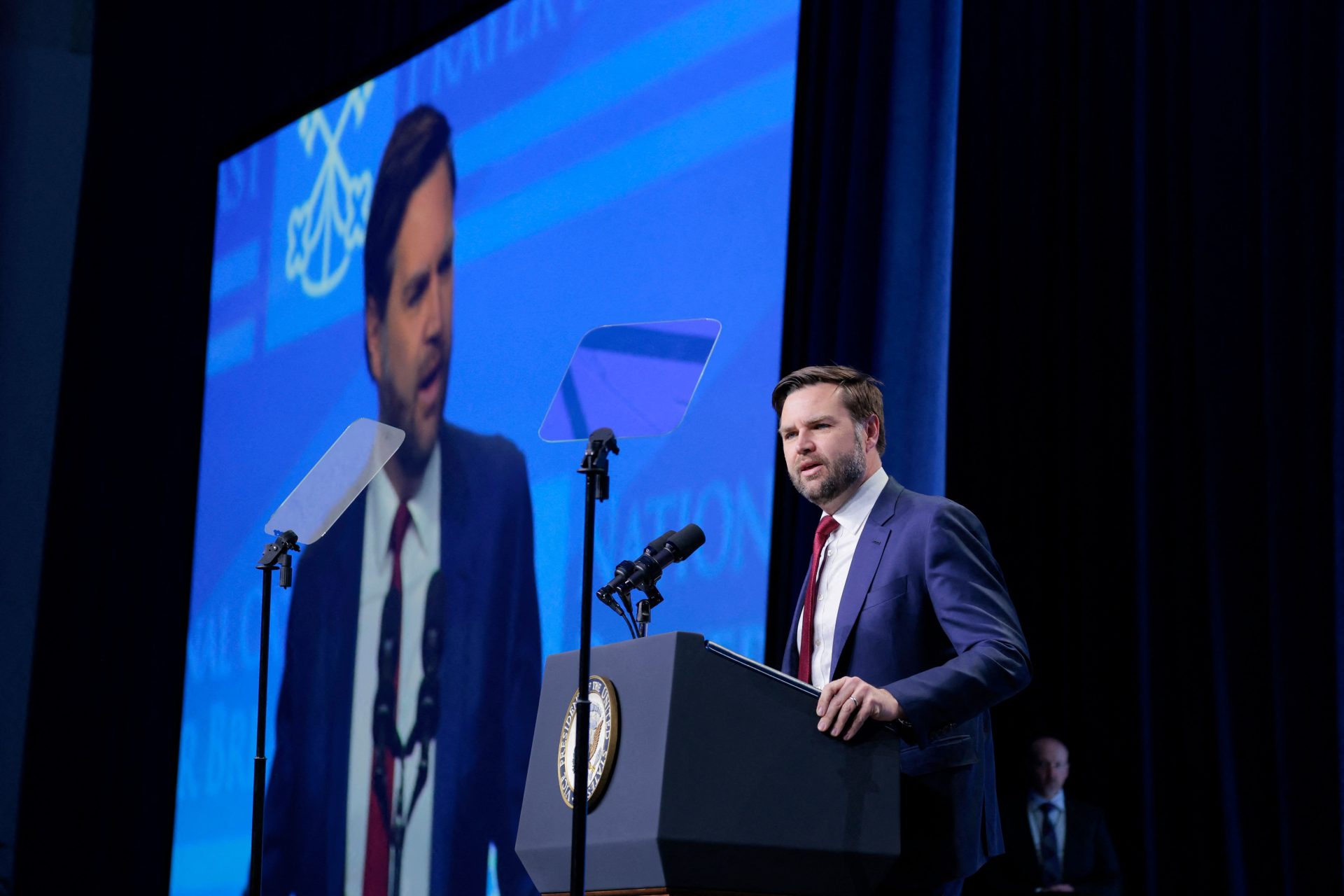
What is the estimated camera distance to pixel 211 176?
5758 millimetres

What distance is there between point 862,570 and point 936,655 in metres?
0.17

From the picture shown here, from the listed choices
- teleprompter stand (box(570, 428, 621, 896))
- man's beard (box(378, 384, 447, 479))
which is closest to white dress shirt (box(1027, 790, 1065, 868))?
man's beard (box(378, 384, 447, 479))

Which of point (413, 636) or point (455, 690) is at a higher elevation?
point (413, 636)

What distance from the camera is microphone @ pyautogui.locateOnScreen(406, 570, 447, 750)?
4.17m

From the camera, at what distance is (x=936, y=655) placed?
2143 mm

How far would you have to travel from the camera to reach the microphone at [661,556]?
2045mm

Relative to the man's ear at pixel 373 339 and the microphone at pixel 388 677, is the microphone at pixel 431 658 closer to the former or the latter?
the microphone at pixel 388 677

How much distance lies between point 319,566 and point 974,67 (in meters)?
2.87

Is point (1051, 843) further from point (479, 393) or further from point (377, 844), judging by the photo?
point (479, 393)

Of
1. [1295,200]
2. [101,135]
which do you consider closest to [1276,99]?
[1295,200]

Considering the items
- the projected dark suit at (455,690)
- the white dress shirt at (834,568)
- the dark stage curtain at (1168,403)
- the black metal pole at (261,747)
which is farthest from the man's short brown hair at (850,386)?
the dark stage curtain at (1168,403)

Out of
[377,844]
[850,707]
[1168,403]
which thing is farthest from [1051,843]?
[850,707]

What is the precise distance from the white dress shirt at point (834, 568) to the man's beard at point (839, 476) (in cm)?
3

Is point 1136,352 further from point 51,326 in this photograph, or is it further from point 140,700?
point 51,326
